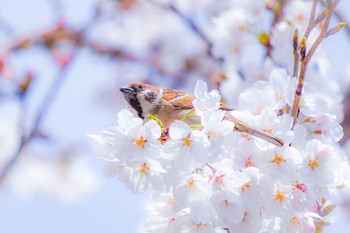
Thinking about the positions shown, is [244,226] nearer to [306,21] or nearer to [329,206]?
[329,206]

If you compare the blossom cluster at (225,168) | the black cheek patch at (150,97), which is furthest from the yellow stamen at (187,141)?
the black cheek patch at (150,97)

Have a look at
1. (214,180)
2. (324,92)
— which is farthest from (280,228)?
(324,92)

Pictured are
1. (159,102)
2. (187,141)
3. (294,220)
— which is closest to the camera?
(187,141)

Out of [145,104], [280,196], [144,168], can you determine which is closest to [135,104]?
[145,104]

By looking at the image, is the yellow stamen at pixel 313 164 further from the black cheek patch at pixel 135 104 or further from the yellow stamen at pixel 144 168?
the black cheek patch at pixel 135 104

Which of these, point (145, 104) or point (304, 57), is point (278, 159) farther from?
point (145, 104)

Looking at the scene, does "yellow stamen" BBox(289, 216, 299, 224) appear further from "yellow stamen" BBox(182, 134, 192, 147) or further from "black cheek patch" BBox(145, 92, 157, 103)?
"black cheek patch" BBox(145, 92, 157, 103)

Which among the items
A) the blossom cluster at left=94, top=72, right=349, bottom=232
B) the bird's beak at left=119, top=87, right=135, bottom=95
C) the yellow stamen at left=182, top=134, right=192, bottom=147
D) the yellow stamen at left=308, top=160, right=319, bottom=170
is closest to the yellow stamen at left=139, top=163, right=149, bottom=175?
the blossom cluster at left=94, top=72, right=349, bottom=232

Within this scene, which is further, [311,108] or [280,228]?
[311,108]
